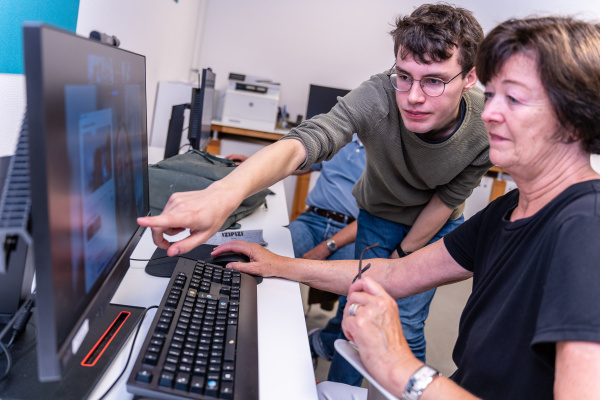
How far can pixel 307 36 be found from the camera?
4.66m

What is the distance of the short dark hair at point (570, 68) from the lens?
0.79m

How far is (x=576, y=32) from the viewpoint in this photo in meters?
0.81

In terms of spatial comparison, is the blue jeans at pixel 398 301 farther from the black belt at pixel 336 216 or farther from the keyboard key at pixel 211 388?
the keyboard key at pixel 211 388

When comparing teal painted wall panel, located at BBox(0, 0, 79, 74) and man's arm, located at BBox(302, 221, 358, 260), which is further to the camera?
man's arm, located at BBox(302, 221, 358, 260)

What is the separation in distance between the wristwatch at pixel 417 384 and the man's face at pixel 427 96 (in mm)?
785

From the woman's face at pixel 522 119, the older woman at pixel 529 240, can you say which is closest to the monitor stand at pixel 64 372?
the older woman at pixel 529 240

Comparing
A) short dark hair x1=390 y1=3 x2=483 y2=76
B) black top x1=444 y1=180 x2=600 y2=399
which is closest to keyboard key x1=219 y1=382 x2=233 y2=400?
black top x1=444 y1=180 x2=600 y2=399

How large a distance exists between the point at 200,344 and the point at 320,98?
3808mm

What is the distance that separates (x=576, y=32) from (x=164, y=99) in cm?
227

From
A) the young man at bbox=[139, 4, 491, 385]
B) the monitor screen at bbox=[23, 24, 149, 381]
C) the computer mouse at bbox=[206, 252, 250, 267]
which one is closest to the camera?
the monitor screen at bbox=[23, 24, 149, 381]

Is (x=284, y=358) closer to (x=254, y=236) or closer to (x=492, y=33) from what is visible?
(x=254, y=236)

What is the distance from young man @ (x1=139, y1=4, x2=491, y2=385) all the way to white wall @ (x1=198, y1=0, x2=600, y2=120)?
9.92ft

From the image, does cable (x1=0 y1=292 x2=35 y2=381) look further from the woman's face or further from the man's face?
the man's face

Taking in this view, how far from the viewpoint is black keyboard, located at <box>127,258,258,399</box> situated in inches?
26.9
